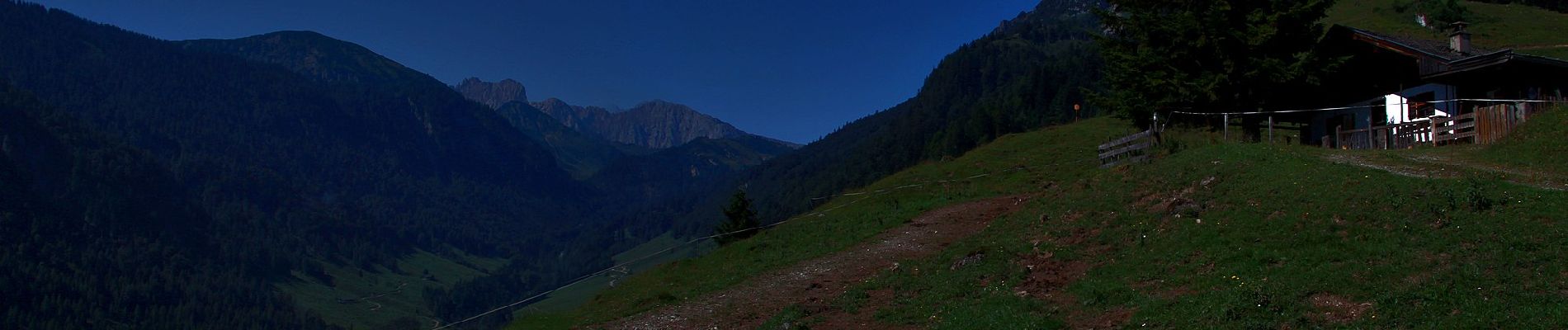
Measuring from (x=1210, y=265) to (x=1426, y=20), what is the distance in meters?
108

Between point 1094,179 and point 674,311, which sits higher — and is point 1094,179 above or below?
above

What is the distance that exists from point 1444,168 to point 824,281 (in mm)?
17244

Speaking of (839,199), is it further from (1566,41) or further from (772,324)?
(1566,41)

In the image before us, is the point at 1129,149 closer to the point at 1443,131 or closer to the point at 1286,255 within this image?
Result: the point at 1443,131

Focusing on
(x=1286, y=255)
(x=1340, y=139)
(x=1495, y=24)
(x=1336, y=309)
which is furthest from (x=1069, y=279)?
(x=1495, y=24)

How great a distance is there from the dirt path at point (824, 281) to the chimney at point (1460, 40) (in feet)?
62.6

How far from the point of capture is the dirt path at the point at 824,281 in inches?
1038

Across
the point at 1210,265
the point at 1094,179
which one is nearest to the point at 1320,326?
the point at 1210,265

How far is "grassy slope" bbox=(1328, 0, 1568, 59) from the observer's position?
8488 cm

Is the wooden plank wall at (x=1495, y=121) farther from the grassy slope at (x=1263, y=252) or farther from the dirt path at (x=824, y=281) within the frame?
the dirt path at (x=824, y=281)

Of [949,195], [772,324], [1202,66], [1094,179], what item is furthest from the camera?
[949,195]

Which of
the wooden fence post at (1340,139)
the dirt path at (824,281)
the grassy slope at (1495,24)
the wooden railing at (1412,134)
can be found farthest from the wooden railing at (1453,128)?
the grassy slope at (1495,24)

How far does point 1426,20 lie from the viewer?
106188 millimetres

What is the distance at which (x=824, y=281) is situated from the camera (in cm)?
2995
